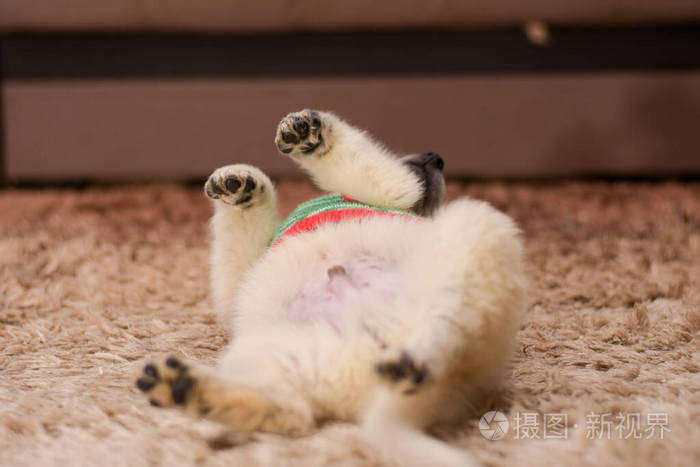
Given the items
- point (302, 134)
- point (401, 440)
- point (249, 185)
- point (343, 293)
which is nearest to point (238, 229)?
point (249, 185)

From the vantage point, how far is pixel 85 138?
2.33 m

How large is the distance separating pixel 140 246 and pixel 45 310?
43 cm

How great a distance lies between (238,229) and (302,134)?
191 millimetres

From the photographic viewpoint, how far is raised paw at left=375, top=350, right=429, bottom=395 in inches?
20.6

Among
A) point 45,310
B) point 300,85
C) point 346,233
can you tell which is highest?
point 300,85

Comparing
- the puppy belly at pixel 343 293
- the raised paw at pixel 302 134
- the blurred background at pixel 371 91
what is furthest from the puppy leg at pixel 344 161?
the blurred background at pixel 371 91

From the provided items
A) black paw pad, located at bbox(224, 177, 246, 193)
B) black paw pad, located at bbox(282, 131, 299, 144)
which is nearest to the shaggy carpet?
black paw pad, located at bbox(224, 177, 246, 193)

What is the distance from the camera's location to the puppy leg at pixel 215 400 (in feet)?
1.77

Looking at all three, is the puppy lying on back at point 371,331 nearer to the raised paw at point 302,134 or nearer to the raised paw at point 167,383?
the raised paw at point 167,383

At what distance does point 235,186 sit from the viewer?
90 cm

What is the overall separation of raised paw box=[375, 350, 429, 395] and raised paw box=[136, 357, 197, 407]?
0.60 feet

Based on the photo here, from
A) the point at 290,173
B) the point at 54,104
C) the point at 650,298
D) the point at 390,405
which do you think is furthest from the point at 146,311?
the point at 54,104

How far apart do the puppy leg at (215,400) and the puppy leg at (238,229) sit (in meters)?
0.36

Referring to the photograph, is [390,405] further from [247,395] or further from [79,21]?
[79,21]
